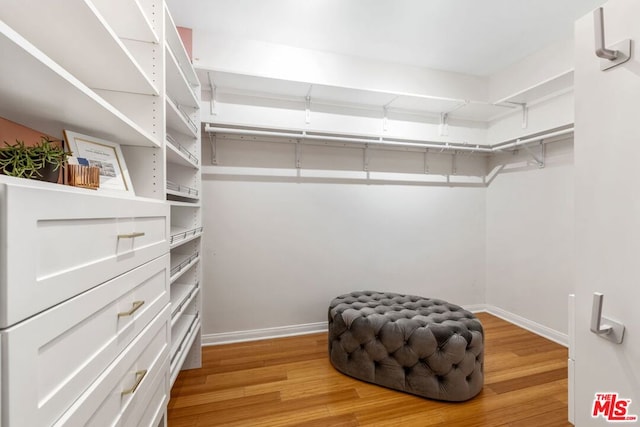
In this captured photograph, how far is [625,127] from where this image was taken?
648 millimetres

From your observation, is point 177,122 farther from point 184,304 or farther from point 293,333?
point 293,333

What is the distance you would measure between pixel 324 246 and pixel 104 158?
177cm

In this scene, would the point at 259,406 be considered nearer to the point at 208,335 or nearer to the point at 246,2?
the point at 208,335

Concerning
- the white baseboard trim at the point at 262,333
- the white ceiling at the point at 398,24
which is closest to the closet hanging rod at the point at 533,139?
the white ceiling at the point at 398,24

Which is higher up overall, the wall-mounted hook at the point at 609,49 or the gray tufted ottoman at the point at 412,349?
the wall-mounted hook at the point at 609,49

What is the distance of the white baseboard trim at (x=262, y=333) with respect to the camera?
7.21 ft

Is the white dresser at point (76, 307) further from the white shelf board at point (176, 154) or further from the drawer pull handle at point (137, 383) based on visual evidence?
the white shelf board at point (176, 154)

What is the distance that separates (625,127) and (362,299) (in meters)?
1.85

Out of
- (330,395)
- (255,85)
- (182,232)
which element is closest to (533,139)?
(255,85)

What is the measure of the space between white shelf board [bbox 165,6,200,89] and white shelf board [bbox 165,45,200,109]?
11cm

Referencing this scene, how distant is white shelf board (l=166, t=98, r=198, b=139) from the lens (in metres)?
1.36

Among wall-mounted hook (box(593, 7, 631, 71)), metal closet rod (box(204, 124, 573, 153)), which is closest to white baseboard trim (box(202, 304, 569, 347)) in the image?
metal closet rod (box(204, 124, 573, 153))

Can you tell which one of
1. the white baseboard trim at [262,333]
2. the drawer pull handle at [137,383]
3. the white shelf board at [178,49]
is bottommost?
the white baseboard trim at [262,333]

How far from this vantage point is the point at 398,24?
195cm
